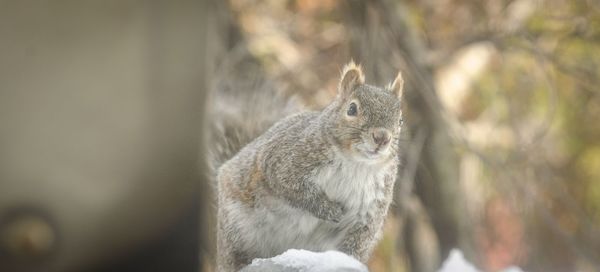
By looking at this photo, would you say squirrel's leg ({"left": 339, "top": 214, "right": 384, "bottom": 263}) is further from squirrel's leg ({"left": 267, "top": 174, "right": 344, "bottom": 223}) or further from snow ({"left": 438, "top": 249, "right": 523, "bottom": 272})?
snow ({"left": 438, "top": 249, "right": 523, "bottom": 272})

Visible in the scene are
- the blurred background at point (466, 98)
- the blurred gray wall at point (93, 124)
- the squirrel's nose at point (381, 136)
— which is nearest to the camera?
the blurred gray wall at point (93, 124)

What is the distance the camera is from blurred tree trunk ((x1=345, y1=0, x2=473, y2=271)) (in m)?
1.24

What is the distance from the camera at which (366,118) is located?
75cm

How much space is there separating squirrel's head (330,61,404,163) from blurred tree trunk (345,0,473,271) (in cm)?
42

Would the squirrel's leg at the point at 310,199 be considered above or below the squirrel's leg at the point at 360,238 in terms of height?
above

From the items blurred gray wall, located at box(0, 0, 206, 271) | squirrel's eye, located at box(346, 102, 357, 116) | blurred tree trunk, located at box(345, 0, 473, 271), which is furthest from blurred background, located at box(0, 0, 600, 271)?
blurred gray wall, located at box(0, 0, 206, 271)

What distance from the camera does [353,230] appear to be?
788 millimetres

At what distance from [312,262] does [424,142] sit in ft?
1.66

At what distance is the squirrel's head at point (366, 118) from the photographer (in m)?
0.74

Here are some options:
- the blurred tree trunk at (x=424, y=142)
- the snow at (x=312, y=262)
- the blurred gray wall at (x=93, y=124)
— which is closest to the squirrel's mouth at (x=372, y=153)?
the snow at (x=312, y=262)

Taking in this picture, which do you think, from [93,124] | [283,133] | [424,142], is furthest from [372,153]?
[424,142]

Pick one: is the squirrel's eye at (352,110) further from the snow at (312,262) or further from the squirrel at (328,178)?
the snow at (312,262)

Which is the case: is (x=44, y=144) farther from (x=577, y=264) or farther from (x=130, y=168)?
(x=577, y=264)

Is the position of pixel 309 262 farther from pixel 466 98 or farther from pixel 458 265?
pixel 466 98
